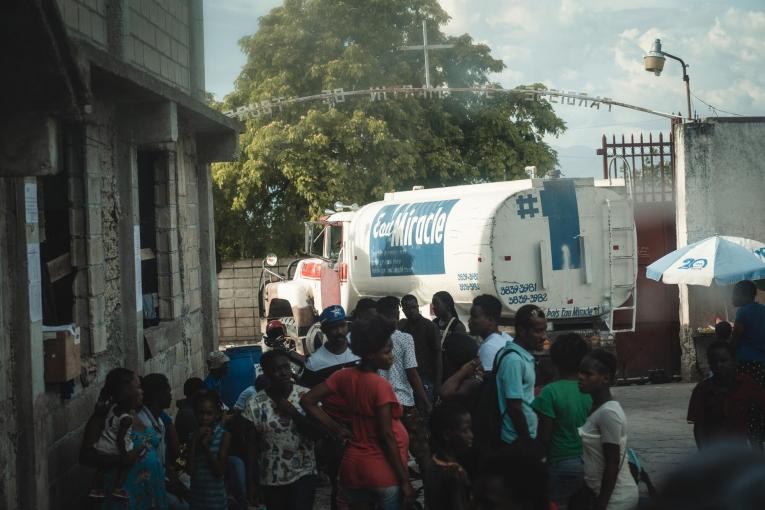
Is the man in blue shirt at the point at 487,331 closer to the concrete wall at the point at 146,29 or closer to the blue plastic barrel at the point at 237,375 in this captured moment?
the blue plastic barrel at the point at 237,375

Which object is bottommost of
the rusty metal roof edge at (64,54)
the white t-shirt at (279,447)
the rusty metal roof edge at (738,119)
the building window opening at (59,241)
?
the white t-shirt at (279,447)

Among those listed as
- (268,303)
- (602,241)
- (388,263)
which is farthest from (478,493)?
(268,303)

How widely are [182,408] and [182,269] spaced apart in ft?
11.6

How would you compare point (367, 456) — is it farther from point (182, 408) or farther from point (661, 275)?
point (661, 275)

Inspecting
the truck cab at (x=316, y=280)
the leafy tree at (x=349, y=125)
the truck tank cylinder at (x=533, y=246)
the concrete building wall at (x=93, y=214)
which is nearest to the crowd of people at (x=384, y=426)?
the concrete building wall at (x=93, y=214)

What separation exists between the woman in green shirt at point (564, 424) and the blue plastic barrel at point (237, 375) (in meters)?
4.05

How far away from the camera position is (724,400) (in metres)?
7.47

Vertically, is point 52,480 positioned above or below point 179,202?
below

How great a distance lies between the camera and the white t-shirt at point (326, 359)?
7.93 meters

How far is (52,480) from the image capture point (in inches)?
283

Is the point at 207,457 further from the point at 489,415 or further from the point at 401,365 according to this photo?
the point at 401,365

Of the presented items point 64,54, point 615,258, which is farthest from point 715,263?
point 64,54

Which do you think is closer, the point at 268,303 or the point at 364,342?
the point at 364,342

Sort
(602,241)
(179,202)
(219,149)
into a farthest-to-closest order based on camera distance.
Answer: (602,241)
(219,149)
(179,202)
